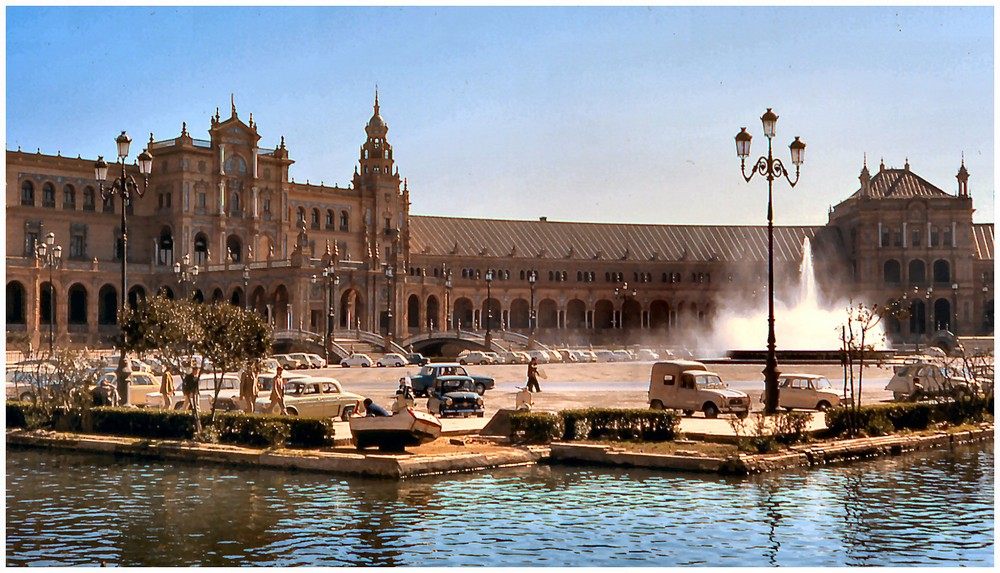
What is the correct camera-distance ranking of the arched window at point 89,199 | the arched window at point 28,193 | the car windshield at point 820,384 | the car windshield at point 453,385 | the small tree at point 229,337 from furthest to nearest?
the arched window at point 89,199, the arched window at point 28,193, the car windshield at point 453,385, the car windshield at point 820,384, the small tree at point 229,337

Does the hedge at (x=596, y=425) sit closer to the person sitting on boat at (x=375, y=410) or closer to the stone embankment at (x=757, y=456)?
the stone embankment at (x=757, y=456)

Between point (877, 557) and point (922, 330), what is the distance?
11013cm

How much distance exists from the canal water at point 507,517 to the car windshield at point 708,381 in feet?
28.6

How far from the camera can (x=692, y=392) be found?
34.2 meters

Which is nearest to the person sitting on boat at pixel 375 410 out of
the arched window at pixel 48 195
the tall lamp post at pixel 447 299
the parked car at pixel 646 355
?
the parked car at pixel 646 355

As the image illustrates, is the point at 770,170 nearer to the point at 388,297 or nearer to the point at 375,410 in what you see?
the point at 375,410

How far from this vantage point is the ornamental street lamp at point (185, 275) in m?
91.5

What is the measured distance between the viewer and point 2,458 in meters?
17.7

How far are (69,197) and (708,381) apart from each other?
7461 cm

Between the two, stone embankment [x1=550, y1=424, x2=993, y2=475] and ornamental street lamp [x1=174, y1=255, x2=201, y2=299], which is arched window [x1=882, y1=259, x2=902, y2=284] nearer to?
ornamental street lamp [x1=174, y1=255, x2=201, y2=299]

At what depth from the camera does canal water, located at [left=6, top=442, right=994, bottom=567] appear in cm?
1708

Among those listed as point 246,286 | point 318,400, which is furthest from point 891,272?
point 318,400

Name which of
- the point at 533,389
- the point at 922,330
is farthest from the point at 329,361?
the point at 922,330

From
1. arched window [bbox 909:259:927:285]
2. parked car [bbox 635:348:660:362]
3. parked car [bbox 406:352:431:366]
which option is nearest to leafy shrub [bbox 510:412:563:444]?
parked car [bbox 406:352:431:366]
